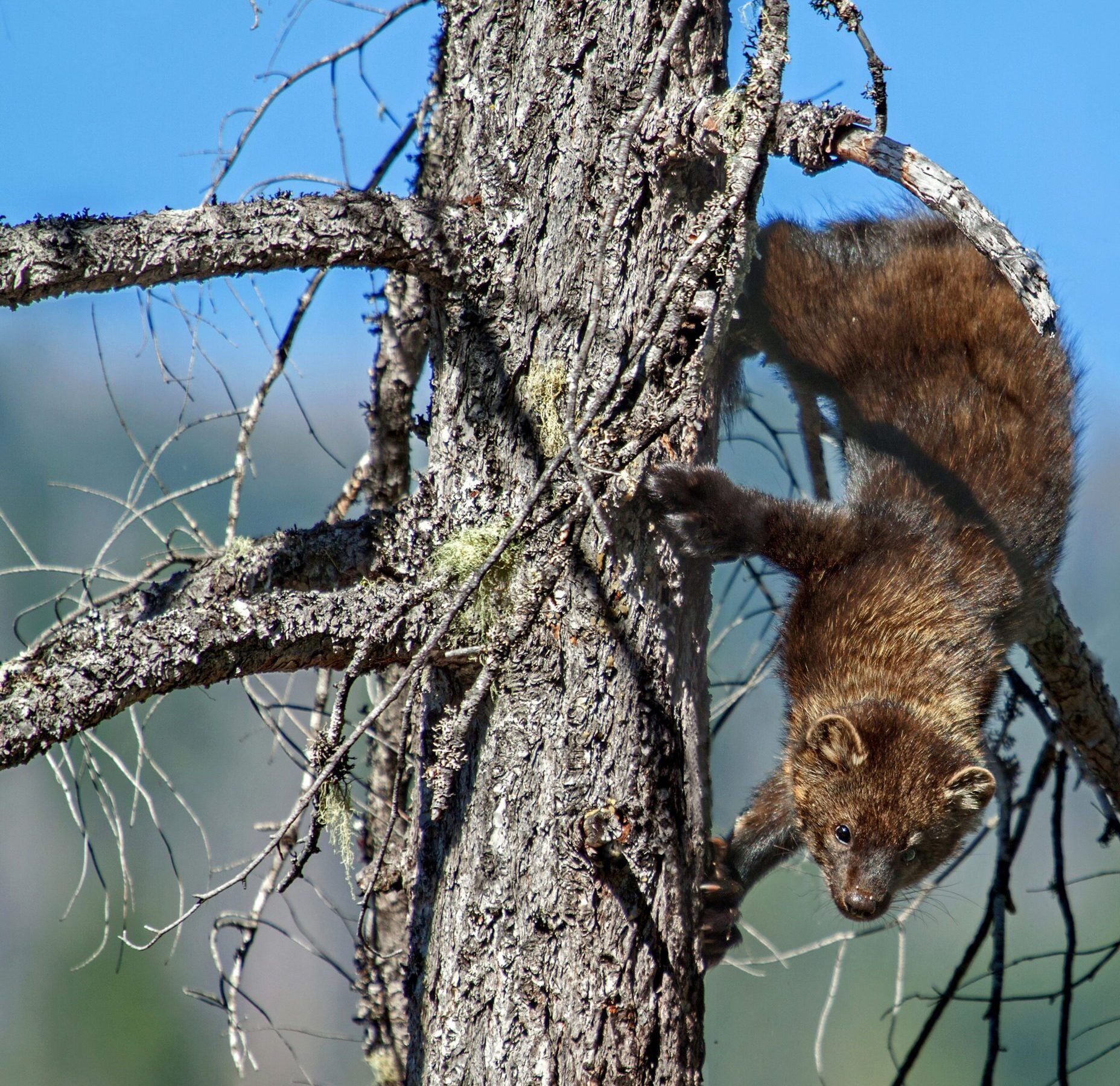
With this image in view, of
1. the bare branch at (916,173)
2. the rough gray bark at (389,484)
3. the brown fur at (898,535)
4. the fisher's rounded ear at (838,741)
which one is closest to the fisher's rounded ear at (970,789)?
the brown fur at (898,535)

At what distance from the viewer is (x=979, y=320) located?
3.27 metres

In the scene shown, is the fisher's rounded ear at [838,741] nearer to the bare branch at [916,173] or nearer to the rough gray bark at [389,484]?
the rough gray bark at [389,484]

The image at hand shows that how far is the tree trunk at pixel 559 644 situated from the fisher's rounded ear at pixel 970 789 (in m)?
0.99

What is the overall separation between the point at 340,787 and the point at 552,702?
0.43 meters

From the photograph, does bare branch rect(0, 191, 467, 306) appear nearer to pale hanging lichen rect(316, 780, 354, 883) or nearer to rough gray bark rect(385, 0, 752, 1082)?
rough gray bark rect(385, 0, 752, 1082)

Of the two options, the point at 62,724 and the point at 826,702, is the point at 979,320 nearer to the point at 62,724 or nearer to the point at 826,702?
the point at 826,702

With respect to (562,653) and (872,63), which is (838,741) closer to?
(562,653)

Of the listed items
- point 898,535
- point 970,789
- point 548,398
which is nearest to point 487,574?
point 548,398

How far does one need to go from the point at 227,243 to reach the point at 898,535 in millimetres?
1998

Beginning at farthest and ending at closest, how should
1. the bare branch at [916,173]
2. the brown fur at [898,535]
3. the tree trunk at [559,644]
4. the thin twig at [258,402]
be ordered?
1. the brown fur at [898,535]
2. the thin twig at [258,402]
3. the tree trunk at [559,644]
4. the bare branch at [916,173]

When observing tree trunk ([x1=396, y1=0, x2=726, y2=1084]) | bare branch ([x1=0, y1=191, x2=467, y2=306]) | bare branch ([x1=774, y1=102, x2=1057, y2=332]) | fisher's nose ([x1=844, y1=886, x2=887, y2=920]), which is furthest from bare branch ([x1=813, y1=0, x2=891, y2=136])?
fisher's nose ([x1=844, y1=886, x2=887, y2=920])

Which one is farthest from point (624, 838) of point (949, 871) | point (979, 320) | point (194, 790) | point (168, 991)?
point (168, 991)

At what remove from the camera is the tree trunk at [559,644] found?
1.94 metres

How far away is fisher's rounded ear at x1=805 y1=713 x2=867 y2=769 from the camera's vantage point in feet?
9.23
